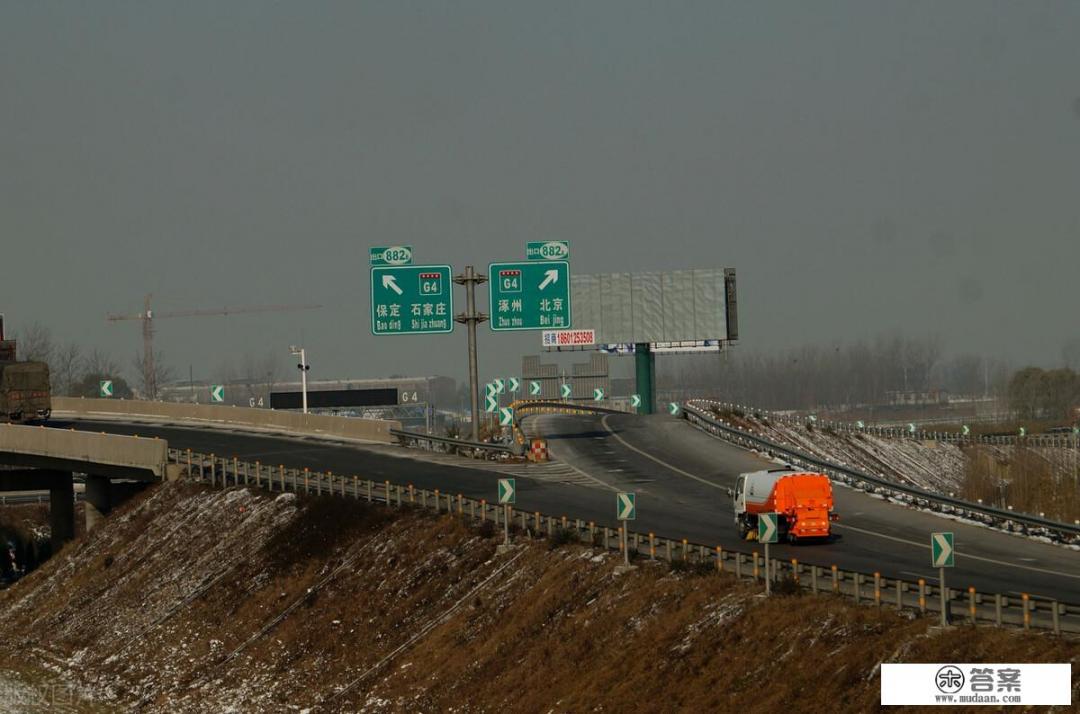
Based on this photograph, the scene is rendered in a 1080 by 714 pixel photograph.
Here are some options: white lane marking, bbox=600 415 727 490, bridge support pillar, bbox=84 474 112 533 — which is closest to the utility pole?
white lane marking, bbox=600 415 727 490

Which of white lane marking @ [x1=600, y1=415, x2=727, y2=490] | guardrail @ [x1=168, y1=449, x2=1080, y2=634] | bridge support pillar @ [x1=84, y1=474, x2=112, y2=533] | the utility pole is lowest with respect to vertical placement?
bridge support pillar @ [x1=84, y1=474, x2=112, y2=533]

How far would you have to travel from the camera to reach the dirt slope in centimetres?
2798

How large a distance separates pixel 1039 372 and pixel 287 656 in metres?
169

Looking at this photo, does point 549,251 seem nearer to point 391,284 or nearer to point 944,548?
point 391,284

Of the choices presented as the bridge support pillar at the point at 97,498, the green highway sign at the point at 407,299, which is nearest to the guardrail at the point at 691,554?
the bridge support pillar at the point at 97,498

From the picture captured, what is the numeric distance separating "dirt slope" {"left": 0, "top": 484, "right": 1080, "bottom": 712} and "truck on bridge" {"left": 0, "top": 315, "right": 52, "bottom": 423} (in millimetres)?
19296

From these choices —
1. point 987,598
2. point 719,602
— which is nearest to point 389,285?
point 719,602

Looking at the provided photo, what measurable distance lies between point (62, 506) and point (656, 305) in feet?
186

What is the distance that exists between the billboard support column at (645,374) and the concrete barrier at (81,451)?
55862mm

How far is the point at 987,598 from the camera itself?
27.6m

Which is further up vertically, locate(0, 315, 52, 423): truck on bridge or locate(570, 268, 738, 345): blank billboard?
locate(570, 268, 738, 345): blank billboard

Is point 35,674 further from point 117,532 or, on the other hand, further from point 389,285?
point 389,285

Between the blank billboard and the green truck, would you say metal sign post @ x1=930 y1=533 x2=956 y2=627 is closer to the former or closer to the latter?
the green truck

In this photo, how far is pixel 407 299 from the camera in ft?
217
